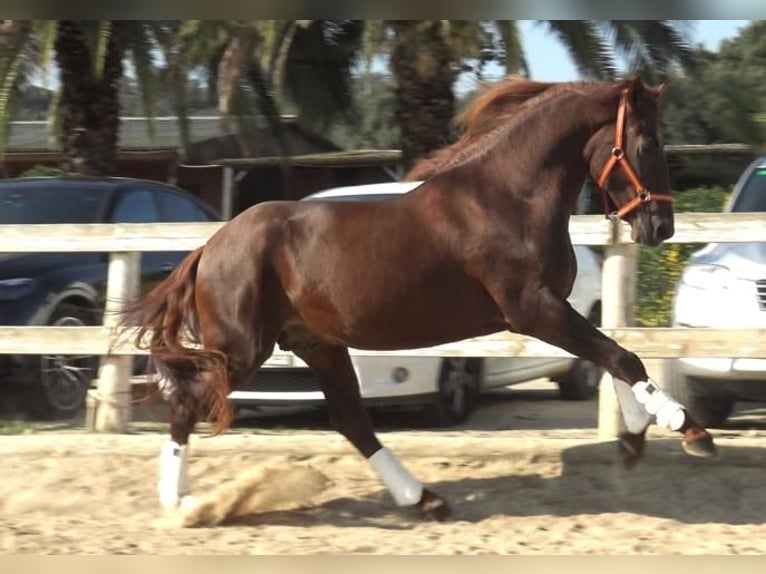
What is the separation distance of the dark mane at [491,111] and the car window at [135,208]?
3890 millimetres

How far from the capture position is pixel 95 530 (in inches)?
228

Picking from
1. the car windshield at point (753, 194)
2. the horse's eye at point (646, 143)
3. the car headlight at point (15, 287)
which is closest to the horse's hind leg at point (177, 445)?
the horse's eye at point (646, 143)

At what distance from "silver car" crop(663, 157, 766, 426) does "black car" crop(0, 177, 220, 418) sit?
4.25 metres

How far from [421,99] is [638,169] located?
768 centimetres

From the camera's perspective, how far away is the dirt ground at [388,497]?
5516mm

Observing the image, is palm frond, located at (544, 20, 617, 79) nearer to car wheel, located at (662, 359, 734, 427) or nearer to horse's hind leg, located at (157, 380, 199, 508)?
car wheel, located at (662, 359, 734, 427)

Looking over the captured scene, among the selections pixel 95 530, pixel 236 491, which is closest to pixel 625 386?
pixel 236 491

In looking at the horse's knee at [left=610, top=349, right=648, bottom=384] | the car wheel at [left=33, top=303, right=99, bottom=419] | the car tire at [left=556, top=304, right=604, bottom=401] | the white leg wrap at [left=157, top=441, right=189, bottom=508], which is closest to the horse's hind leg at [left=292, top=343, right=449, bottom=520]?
the white leg wrap at [left=157, top=441, right=189, bottom=508]

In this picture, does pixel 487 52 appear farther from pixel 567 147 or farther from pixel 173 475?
pixel 173 475

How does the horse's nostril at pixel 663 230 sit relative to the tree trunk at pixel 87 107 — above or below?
above

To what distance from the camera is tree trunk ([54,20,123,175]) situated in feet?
42.8

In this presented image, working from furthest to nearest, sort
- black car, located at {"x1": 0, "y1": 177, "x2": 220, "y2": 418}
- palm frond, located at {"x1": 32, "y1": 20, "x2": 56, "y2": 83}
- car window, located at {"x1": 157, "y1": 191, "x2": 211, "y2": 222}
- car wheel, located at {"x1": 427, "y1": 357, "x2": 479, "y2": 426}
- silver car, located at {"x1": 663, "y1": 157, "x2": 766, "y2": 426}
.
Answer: palm frond, located at {"x1": 32, "y1": 20, "x2": 56, "y2": 83} < car window, located at {"x1": 157, "y1": 191, "x2": 211, "y2": 222} < black car, located at {"x1": 0, "y1": 177, "x2": 220, "y2": 418} < car wheel, located at {"x1": 427, "y1": 357, "x2": 479, "y2": 426} < silver car, located at {"x1": 663, "y1": 157, "x2": 766, "y2": 426}

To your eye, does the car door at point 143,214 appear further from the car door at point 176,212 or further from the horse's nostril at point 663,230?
the horse's nostril at point 663,230

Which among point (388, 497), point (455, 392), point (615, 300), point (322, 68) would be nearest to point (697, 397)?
point (615, 300)
